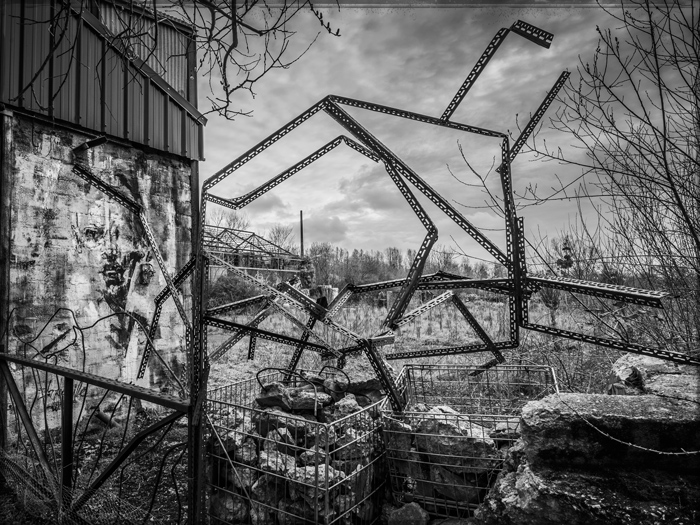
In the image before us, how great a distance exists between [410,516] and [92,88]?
6232 millimetres

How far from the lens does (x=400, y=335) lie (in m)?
14.0

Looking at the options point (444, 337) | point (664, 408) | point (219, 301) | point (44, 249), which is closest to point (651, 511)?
point (664, 408)

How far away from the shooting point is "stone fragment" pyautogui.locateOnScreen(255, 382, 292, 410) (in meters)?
3.80

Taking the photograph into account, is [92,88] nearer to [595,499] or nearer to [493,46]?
[493,46]

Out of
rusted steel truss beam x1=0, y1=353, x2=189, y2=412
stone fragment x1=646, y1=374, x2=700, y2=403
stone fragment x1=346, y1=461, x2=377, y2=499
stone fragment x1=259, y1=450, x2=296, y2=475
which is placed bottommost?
stone fragment x1=346, y1=461, x2=377, y2=499

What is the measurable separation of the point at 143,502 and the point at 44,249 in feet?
10.5

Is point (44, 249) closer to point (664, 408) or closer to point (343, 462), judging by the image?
point (343, 462)

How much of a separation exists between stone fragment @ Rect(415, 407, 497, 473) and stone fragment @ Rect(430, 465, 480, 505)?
0.19 feet

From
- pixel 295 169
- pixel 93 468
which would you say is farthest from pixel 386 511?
pixel 295 169

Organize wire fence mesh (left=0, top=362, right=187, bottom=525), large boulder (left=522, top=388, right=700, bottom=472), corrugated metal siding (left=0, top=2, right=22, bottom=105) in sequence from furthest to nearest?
corrugated metal siding (left=0, top=2, right=22, bottom=105), wire fence mesh (left=0, top=362, right=187, bottom=525), large boulder (left=522, top=388, right=700, bottom=472)

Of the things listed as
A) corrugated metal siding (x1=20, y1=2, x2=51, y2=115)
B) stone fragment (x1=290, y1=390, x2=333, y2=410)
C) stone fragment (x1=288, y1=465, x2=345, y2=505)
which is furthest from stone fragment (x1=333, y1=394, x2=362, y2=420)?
corrugated metal siding (x1=20, y1=2, x2=51, y2=115)

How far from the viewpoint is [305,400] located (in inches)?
152

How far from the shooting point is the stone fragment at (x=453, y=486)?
3035 millimetres

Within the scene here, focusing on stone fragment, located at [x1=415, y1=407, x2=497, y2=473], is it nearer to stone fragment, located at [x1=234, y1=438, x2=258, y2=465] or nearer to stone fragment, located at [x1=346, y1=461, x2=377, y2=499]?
stone fragment, located at [x1=346, y1=461, x2=377, y2=499]
